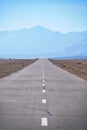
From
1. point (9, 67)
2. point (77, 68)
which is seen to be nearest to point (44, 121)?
point (77, 68)

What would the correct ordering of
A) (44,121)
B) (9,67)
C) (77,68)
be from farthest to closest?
(9,67), (77,68), (44,121)

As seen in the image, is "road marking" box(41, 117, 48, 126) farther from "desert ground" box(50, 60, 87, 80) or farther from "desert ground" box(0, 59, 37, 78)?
"desert ground" box(0, 59, 37, 78)

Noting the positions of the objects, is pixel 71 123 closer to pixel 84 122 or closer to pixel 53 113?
pixel 84 122

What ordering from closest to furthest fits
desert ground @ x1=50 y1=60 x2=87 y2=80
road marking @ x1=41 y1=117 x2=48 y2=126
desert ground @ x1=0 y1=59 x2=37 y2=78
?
1. road marking @ x1=41 y1=117 x2=48 y2=126
2. desert ground @ x1=50 y1=60 x2=87 y2=80
3. desert ground @ x1=0 y1=59 x2=37 y2=78

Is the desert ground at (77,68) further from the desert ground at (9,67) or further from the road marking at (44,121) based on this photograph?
the road marking at (44,121)

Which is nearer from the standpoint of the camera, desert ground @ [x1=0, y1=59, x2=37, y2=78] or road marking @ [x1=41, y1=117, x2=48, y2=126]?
road marking @ [x1=41, y1=117, x2=48, y2=126]

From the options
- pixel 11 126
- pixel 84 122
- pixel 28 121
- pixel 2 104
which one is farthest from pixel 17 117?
pixel 2 104

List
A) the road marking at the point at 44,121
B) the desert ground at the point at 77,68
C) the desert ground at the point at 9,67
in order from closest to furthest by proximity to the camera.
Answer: the road marking at the point at 44,121 < the desert ground at the point at 77,68 < the desert ground at the point at 9,67

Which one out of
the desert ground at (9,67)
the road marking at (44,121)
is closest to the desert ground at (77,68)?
the desert ground at (9,67)

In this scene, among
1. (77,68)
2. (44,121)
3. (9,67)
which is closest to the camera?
(44,121)

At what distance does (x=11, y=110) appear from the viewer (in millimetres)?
12133

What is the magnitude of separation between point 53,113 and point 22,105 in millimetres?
2162

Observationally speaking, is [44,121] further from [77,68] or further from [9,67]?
[9,67]

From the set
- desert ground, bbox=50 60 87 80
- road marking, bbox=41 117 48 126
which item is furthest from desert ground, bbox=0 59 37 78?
road marking, bbox=41 117 48 126
